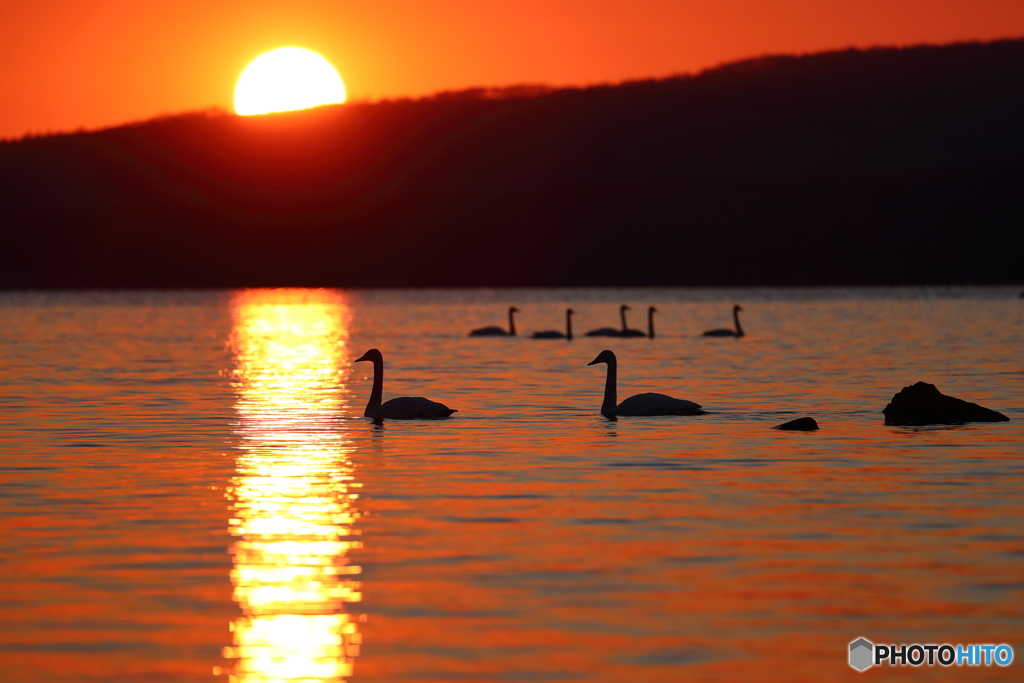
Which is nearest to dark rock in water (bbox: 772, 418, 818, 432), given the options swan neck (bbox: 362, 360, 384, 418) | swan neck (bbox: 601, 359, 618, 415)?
swan neck (bbox: 601, 359, 618, 415)

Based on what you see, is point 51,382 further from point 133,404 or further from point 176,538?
point 176,538

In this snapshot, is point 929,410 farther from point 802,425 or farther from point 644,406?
point 644,406

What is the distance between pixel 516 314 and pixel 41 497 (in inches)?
3544

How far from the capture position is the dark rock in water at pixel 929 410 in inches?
1012

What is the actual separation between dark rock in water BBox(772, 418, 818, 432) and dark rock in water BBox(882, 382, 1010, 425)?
5.06 ft

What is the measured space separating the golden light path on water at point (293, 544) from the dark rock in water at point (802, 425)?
6754 millimetres

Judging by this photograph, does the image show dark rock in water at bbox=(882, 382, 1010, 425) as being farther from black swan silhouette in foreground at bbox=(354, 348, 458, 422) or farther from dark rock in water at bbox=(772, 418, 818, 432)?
black swan silhouette in foreground at bbox=(354, 348, 458, 422)

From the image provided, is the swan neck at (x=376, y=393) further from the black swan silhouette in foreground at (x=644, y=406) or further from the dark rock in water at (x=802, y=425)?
the dark rock in water at (x=802, y=425)

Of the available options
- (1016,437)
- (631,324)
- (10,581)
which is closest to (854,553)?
(10,581)

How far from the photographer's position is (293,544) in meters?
14.9

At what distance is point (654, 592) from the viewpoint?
12.6 meters

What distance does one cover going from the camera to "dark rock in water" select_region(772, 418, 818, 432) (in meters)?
25.0

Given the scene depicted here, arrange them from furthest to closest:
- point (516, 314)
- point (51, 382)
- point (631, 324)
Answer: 1. point (516, 314)
2. point (631, 324)
3. point (51, 382)

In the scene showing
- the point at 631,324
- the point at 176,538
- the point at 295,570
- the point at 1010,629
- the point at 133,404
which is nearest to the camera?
the point at 1010,629
